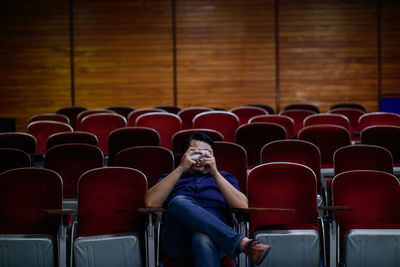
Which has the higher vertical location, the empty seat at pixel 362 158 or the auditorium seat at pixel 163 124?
the auditorium seat at pixel 163 124

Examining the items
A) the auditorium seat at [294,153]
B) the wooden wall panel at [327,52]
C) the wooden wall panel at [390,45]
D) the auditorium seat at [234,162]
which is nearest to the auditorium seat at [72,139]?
the auditorium seat at [234,162]

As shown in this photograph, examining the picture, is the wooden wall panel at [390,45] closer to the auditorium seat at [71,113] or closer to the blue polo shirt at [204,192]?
the auditorium seat at [71,113]

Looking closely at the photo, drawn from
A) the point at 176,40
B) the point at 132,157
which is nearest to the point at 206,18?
the point at 176,40

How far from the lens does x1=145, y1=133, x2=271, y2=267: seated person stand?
2705mm

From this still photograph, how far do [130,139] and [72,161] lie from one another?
83 cm

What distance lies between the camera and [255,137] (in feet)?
16.5

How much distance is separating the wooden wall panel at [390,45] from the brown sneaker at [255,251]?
676cm

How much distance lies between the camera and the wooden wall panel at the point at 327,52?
8570 mm

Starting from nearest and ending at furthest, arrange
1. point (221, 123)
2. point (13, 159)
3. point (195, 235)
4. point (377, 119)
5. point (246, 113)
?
point (195, 235) → point (13, 159) → point (221, 123) → point (377, 119) → point (246, 113)

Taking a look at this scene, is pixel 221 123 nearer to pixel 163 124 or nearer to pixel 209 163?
pixel 163 124

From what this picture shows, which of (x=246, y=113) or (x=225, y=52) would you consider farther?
(x=225, y=52)

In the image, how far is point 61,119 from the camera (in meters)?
6.58

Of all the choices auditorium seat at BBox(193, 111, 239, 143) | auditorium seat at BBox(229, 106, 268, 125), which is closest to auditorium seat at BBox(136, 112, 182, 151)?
auditorium seat at BBox(193, 111, 239, 143)

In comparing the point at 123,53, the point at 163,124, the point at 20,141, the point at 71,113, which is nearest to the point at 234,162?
the point at 163,124
